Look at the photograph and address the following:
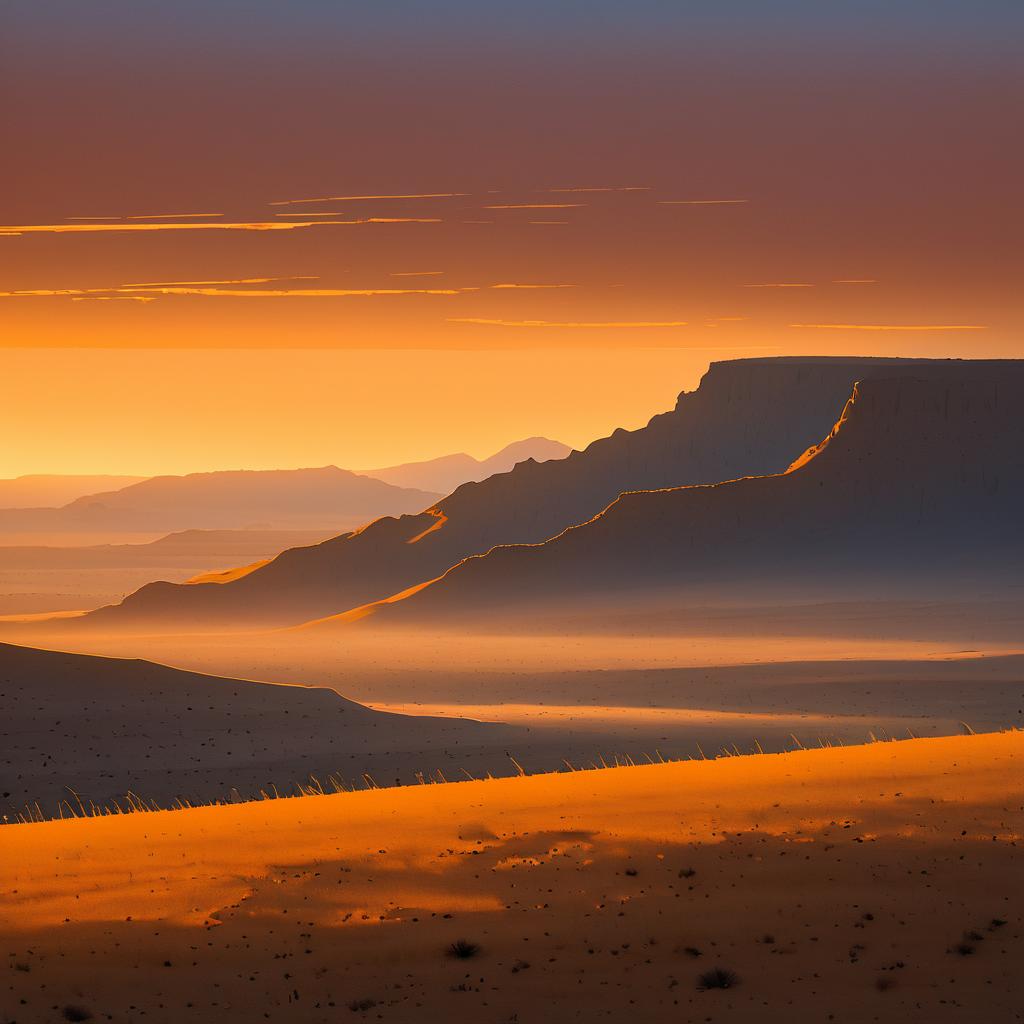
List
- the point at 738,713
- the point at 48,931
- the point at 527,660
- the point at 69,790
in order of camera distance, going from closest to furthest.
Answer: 1. the point at 48,931
2. the point at 69,790
3. the point at 738,713
4. the point at 527,660

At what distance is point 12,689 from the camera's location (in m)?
47.2

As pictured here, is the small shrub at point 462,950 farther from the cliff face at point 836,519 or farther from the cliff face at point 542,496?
the cliff face at point 542,496

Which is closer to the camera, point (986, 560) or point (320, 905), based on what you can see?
point (320, 905)

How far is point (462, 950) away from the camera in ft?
56.5

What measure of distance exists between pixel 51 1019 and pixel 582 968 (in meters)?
4.91

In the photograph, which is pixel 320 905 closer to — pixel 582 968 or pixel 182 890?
pixel 182 890

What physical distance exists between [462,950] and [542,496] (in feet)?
584

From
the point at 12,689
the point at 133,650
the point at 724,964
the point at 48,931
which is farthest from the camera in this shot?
the point at 133,650

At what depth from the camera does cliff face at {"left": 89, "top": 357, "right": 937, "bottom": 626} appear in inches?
7013

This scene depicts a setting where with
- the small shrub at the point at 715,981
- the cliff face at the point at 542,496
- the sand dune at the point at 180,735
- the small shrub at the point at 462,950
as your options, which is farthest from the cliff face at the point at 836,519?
the small shrub at the point at 715,981

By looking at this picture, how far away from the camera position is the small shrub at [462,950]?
17219 millimetres

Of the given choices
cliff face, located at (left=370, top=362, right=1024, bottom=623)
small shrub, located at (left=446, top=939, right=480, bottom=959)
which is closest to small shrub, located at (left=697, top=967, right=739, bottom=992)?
small shrub, located at (left=446, top=939, right=480, bottom=959)

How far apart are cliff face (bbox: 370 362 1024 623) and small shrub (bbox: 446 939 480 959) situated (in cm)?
11510

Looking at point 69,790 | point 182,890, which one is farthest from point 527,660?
point 182,890
